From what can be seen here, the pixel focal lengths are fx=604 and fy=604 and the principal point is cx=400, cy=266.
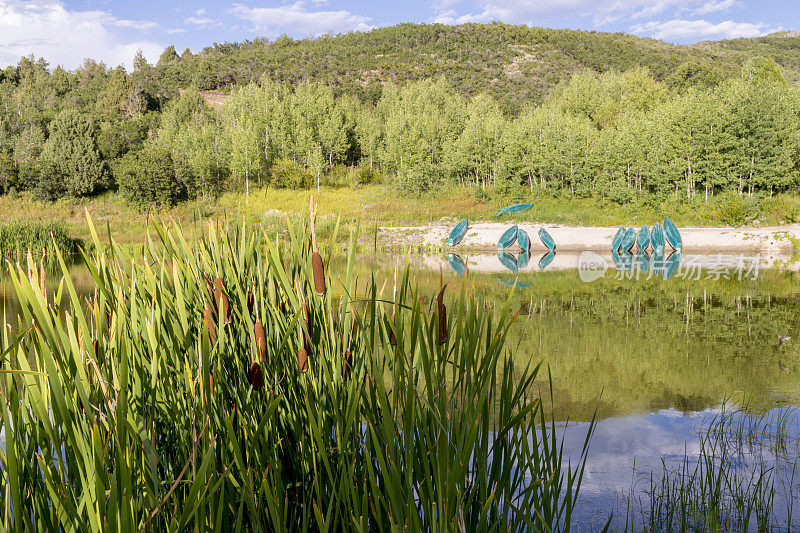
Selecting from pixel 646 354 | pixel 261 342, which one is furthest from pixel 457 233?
pixel 261 342

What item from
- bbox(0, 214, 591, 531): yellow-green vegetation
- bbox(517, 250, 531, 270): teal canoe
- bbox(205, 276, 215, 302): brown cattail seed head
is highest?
bbox(205, 276, 215, 302): brown cattail seed head

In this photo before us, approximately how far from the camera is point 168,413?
69.4 inches

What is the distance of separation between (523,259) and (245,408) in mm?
16984

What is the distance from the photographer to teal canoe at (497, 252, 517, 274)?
16.0 meters

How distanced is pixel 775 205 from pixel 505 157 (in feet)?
37.9

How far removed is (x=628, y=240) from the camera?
1994 centimetres

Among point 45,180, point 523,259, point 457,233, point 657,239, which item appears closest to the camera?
point 523,259

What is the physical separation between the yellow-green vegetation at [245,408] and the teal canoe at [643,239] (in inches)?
765

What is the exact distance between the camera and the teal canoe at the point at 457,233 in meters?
20.9

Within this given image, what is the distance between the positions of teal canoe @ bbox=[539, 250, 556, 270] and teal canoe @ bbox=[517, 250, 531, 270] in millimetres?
Answer: 421

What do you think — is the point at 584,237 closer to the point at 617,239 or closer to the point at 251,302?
the point at 617,239

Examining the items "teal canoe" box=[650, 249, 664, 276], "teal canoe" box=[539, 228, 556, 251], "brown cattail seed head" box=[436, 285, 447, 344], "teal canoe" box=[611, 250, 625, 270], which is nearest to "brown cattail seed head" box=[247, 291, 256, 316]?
"brown cattail seed head" box=[436, 285, 447, 344]

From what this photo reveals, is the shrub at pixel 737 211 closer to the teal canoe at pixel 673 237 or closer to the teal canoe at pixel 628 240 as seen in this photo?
the teal canoe at pixel 673 237

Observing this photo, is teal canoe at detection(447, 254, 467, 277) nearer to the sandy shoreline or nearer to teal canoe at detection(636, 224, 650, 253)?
the sandy shoreline
